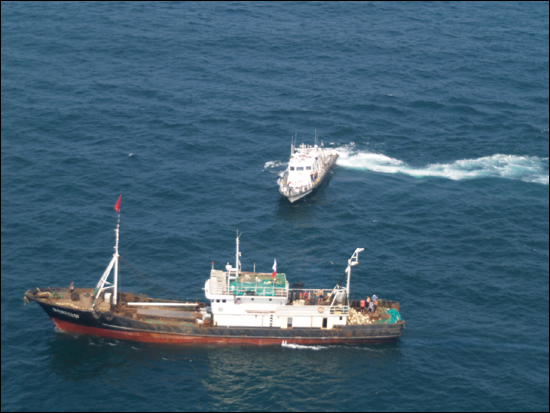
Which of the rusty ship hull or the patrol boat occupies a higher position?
the patrol boat

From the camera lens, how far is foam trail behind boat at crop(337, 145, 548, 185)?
154m

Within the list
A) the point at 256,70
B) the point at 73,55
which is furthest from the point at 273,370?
the point at 73,55

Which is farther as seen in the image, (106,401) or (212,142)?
(212,142)

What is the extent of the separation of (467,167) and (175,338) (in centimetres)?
7650

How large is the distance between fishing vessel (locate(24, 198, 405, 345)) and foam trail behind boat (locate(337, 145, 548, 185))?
50014mm

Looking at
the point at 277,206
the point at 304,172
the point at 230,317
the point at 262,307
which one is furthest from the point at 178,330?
the point at 304,172

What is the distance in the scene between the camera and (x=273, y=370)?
104938mm

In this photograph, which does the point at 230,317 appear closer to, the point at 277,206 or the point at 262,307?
the point at 262,307

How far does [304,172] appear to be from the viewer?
14962 centimetres

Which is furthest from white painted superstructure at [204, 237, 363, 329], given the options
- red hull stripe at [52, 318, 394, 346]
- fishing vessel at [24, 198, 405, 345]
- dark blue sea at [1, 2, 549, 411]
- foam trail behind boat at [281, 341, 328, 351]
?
dark blue sea at [1, 2, 549, 411]

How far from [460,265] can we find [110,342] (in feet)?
192

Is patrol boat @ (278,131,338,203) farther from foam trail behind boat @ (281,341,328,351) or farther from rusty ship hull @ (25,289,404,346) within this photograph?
foam trail behind boat @ (281,341,328,351)

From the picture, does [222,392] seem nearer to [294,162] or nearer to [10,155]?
[294,162]

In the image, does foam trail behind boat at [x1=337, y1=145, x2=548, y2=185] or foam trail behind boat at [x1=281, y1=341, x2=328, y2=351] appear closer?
foam trail behind boat at [x1=281, y1=341, x2=328, y2=351]
